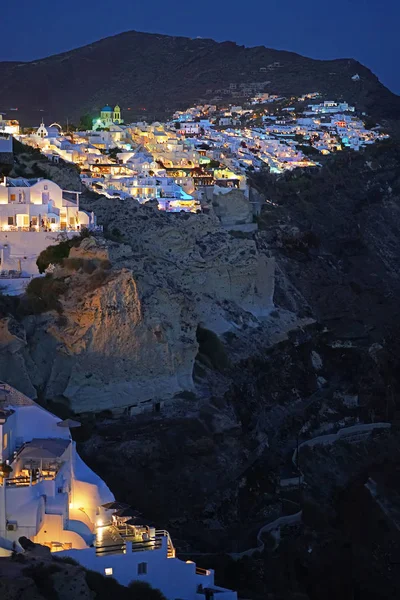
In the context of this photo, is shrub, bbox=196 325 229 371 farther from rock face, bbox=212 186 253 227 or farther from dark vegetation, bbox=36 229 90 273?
rock face, bbox=212 186 253 227

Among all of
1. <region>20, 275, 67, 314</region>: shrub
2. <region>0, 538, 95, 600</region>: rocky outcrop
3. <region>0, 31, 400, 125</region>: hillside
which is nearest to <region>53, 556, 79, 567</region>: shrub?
<region>0, 538, 95, 600</region>: rocky outcrop

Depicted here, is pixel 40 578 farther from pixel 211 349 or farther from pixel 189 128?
pixel 189 128

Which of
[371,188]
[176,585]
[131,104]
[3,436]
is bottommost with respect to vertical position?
[176,585]

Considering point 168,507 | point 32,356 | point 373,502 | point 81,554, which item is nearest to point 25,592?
point 81,554

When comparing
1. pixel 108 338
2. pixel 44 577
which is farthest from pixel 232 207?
pixel 44 577

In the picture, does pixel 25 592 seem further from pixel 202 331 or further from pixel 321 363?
pixel 321 363

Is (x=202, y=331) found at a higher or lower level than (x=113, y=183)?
lower
